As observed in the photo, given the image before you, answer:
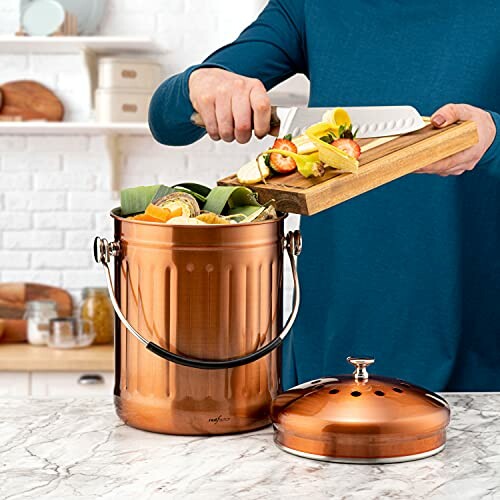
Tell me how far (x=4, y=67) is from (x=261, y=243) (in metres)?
2.60

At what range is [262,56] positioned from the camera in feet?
5.96

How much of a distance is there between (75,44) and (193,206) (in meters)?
2.28

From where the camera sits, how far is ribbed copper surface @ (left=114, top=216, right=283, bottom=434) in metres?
1.09

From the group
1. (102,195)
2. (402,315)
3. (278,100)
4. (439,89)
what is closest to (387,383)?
(402,315)

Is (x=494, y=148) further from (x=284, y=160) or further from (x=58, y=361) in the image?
(x=58, y=361)

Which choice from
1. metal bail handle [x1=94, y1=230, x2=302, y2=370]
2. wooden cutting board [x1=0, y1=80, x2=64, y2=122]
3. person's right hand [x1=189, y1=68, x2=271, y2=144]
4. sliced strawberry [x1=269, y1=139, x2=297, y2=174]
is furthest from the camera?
wooden cutting board [x1=0, y1=80, x2=64, y2=122]

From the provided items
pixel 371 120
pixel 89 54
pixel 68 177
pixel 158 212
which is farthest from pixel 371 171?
pixel 68 177

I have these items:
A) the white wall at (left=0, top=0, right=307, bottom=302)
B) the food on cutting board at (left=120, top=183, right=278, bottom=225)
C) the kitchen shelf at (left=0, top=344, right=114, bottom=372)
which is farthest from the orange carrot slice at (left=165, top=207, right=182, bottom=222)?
the white wall at (left=0, top=0, right=307, bottom=302)

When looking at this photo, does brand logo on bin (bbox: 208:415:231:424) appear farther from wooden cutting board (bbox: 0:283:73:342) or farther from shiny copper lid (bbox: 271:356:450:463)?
wooden cutting board (bbox: 0:283:73:342)

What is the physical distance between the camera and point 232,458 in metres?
1.05

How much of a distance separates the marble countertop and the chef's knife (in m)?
0.40

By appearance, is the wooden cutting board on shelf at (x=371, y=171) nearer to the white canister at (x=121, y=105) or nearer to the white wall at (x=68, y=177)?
the white canister at (x=121, y=105)

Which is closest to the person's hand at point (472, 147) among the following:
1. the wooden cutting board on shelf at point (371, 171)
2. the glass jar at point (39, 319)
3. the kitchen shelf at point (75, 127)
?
the wooden cutting board on shelf at point (371, 171)

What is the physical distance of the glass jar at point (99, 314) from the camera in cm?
322
